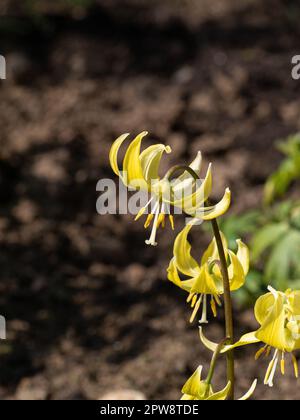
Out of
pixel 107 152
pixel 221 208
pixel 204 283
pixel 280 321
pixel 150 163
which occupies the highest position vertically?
pixel 107 152

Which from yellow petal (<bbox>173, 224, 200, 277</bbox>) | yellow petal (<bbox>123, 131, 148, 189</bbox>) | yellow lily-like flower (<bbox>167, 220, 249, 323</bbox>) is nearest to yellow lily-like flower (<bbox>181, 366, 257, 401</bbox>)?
yellow lily-like flower (<bbox>167, 220, 249, 323</bbox>)

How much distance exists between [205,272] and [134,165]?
33 cm

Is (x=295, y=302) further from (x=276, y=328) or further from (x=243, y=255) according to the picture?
(x=243, y=255)

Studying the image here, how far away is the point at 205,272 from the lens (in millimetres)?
1908

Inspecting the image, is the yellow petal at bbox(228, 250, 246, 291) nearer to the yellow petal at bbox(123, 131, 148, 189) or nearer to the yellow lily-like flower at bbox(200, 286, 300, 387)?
the yellow lily-like flower at bbox(200, 286, 300, 387)

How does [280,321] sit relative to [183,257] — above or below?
below

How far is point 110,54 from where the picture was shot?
518cm

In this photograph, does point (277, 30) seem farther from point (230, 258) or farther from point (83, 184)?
point (230, 258)

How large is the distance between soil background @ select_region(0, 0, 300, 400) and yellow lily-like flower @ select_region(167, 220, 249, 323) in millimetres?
1120

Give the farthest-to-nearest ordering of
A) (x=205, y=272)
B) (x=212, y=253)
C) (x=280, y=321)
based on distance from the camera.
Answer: (x=212, y=253) < (x=205, y=272) < (x=280, y=321)

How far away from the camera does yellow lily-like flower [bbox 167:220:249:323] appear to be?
1921mm

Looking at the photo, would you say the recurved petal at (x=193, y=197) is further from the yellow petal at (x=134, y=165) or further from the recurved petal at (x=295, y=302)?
the recurved petal at (x=295, y=302)

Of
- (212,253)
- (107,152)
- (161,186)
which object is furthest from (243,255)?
(107,152)

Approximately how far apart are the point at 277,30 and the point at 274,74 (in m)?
0.59
